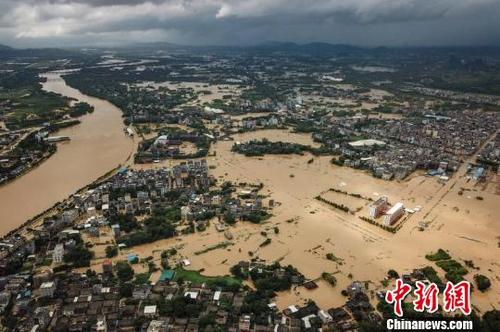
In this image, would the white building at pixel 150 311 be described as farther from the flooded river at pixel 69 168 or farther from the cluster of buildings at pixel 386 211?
the cluster of buildings at pixel 386 211

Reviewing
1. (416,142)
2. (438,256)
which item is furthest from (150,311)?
(416,142)

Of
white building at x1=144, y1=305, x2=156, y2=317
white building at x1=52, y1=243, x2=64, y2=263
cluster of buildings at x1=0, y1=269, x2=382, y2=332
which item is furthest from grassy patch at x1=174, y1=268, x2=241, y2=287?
white building at x1=52, y1=243, x2=64, y2=263

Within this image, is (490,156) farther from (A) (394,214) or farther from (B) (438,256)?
(B) (438,256)

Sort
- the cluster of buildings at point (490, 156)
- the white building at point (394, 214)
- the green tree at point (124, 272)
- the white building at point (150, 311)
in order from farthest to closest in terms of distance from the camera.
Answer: the cluster of buildings at point (490, 156) < the white building at point (394, 214) < the green tree at point (124, 272) < the white building at point (150, 311)

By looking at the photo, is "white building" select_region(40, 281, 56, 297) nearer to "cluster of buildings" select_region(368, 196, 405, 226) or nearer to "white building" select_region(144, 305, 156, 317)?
"white building" select_region(144, 305, 156, 317)

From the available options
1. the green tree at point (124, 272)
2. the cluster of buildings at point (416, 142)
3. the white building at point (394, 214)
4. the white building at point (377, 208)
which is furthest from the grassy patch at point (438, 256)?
the green tree at point (124, 272)

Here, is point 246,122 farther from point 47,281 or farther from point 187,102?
point 47,281

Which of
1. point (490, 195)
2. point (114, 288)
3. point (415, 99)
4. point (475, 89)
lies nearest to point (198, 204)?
point (114, 288)

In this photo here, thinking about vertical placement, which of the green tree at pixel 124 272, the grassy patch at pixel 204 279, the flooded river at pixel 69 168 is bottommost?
the flooded river at pixel 69 168
